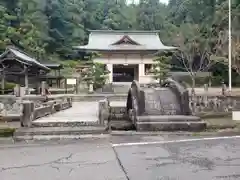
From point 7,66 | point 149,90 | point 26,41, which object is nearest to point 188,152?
point 149,90

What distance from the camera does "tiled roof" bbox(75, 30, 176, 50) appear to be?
138ft

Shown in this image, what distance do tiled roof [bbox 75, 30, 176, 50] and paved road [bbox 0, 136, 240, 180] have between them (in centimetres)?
3465

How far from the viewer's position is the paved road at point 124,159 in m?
4.91

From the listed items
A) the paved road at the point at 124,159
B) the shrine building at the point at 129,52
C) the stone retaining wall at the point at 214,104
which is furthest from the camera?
the shrine building at the point at 129,52

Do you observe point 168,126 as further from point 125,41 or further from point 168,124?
point 125,41

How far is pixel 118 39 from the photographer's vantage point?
153 feet

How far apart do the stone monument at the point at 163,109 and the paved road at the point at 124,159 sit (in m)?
1.07

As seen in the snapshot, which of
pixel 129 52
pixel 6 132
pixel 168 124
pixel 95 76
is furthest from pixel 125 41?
pixel 6 132

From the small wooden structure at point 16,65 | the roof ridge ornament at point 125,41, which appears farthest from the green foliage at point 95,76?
the roof ridge ornament at point 125,41

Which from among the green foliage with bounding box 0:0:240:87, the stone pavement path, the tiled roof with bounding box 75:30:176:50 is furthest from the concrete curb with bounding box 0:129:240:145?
the tiled roof with bounding box 75:30:176:50

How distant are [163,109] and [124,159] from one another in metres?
4.69

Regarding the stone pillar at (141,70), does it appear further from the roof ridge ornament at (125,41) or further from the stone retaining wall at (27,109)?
the stone retaining wall at (27,109)

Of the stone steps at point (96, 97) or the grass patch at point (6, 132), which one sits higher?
the stone steps at point (96, 97)

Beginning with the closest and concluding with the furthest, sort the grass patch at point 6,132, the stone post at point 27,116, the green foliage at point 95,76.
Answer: the grass patch at point 6,132 < the stone post at point 27,116 < the green foliage at point 95,76
